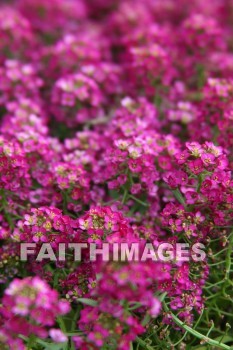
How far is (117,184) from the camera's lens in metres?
1.73

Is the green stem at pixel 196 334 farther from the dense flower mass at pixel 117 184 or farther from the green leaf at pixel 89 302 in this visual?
the green leaf at pixel 89 302

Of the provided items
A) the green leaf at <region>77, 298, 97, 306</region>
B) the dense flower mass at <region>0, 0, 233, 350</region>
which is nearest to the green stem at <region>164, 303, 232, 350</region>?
the dense flower mass at <region>0, 0, 233, 350</region>

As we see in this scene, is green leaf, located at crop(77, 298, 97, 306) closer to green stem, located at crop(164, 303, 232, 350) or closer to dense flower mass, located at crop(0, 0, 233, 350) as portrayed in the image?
dense flower mass, located at crop(0, 0, 233, 350)

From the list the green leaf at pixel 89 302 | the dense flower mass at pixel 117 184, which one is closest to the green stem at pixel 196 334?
the dense flower mass at pixel 117 184

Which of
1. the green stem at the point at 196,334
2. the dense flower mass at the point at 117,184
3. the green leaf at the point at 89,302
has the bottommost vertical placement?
the green stem at the point at 196,334

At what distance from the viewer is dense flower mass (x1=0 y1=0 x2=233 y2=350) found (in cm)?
130

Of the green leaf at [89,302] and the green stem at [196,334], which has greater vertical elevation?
the green leaf at [89,302]

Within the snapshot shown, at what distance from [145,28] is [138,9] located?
11.2 inches

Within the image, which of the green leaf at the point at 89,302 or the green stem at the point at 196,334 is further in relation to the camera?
the green stem at the point at 196,334

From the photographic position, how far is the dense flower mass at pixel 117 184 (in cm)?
A: 130

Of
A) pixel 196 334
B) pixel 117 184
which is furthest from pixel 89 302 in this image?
pixel 117 184

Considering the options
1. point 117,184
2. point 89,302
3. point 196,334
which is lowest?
point 196,334

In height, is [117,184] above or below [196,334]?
above

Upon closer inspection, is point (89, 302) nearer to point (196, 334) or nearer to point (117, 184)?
point (196, 334)
